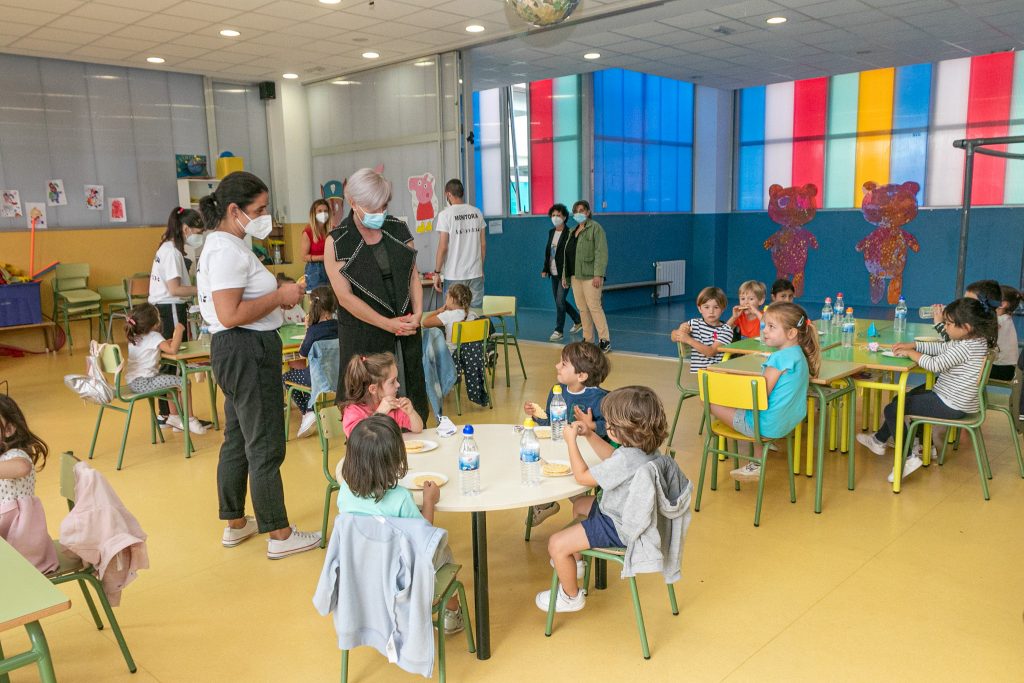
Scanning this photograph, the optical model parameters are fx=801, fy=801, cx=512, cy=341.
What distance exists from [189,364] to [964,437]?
5.00 metres

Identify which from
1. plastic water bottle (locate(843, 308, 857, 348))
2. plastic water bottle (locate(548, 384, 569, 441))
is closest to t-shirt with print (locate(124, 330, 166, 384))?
plastic water bottle (locate(548, 384, 569, 441))

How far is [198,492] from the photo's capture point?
14.5ft

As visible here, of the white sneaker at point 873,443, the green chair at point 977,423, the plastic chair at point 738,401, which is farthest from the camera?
the white sneaker at point 873,443

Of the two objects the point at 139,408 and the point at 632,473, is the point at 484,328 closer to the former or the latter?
the point at 139,408

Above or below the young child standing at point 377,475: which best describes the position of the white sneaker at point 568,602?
below

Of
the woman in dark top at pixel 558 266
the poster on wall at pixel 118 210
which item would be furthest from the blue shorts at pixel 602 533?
the poster on wall at pixel 118 210

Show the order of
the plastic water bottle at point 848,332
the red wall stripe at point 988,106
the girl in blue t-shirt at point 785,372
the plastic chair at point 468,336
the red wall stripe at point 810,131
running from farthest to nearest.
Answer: the red wall stripe at point 810,131, the red wall stripe at point 988,106, the plastic chair at point 468,336, the plastic water bottle at point 848,332, the girl in blue t-shirt at point 785,372

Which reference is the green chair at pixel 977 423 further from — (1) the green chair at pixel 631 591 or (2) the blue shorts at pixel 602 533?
(2) the blue shorts at pixel 602 533

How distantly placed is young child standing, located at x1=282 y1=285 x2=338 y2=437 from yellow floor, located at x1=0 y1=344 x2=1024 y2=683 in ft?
2.84

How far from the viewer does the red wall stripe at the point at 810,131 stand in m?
11.2

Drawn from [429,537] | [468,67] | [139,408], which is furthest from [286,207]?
[429,537]

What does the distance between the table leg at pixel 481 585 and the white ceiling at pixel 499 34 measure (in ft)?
17.3

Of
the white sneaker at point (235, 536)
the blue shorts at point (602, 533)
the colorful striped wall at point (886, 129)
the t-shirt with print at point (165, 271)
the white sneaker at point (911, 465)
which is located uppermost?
the colorful striped wall at point (886, 129)

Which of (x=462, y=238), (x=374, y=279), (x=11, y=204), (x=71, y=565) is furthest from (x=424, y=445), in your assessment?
(x=11, y=204)
